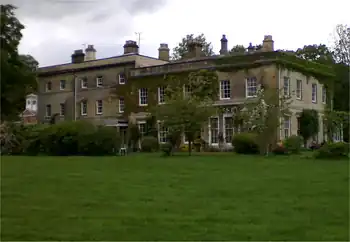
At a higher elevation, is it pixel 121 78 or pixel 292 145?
pixel 121 78

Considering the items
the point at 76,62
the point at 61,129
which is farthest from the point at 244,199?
the point at 76,62

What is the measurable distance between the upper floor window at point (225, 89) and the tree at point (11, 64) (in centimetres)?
2797

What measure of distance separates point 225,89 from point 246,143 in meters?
9.63

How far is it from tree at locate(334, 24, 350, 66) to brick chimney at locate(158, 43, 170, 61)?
584 inches

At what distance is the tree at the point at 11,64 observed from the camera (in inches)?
340

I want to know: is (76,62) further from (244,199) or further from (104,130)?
(244,199)

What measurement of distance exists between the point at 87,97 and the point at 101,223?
37.4 metres

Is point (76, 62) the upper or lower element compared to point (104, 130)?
upper

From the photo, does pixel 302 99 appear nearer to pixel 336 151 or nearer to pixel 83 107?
pixel 336 151

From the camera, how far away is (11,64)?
29.6 feet

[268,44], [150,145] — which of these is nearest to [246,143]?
[150,145]

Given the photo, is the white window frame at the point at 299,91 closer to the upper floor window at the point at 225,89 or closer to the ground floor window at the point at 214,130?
the upper floor window at the point at 225,89

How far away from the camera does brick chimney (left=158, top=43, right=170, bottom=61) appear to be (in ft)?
159

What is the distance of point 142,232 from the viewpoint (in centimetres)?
802
